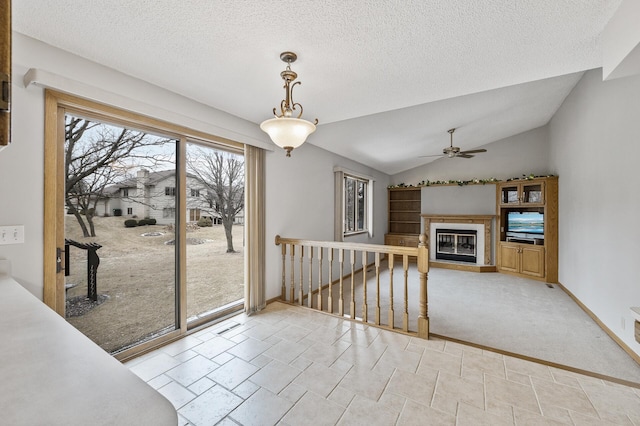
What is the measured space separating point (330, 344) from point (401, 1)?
2740mm

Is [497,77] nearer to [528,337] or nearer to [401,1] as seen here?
[401,1]

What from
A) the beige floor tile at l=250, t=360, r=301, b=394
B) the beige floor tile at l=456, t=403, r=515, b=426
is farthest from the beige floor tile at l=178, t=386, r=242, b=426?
the beige floor tile at l=456, t=403, r=515, b=426

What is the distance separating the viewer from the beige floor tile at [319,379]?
2.03 metres

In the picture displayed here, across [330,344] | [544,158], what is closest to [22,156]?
[330,344]

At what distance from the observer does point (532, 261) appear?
5.60 metres

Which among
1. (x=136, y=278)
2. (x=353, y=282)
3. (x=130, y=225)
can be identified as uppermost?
(x=130, y=225)

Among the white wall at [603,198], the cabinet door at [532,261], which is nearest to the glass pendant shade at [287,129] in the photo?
the white wall at [603,198]

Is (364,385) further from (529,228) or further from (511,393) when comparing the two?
(529,228)

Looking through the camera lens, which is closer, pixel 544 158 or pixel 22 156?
pixel 22 156

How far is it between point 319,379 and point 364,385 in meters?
0.35

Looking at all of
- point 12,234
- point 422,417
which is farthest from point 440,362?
point 12,234

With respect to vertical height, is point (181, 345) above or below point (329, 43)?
below

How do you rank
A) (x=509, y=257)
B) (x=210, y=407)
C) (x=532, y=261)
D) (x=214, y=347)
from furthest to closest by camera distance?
(x=509, y=257) < (x=532, y=261) < (x=214, y=347) < (x=210, y=407)

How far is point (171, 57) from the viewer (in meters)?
2.03
